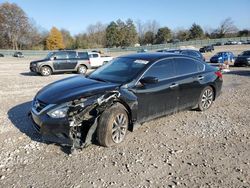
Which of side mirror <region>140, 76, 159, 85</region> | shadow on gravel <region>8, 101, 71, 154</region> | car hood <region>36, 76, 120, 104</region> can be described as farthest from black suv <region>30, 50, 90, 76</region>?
side mirror <region>140, 76, 159, 85</region>

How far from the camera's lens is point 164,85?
19.3 feet

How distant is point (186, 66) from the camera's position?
666 centimetres

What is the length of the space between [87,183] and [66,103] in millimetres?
1486

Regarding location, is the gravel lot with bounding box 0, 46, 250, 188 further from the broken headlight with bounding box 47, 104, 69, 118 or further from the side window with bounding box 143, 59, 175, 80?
the side window with bounding box 143, 59, 175, 80

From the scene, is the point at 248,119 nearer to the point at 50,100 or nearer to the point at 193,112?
the point at 193,112

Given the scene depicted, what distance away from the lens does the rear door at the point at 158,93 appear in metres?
5.46

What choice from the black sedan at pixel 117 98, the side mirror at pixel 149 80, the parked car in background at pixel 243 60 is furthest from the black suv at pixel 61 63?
the side mirror at pixel 149 80

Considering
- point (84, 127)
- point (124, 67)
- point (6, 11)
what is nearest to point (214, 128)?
point (124, 67)

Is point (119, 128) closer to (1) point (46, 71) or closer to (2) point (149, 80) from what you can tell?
(2) point (149, 80)

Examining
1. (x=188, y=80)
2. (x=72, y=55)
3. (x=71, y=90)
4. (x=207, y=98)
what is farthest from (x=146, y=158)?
(x=72, y=55)

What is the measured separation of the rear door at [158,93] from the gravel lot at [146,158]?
0.42m

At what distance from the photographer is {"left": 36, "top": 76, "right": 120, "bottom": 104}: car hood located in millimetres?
4852

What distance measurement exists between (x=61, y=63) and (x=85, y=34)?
280ft

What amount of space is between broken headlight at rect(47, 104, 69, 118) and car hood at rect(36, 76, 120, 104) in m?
0.13
